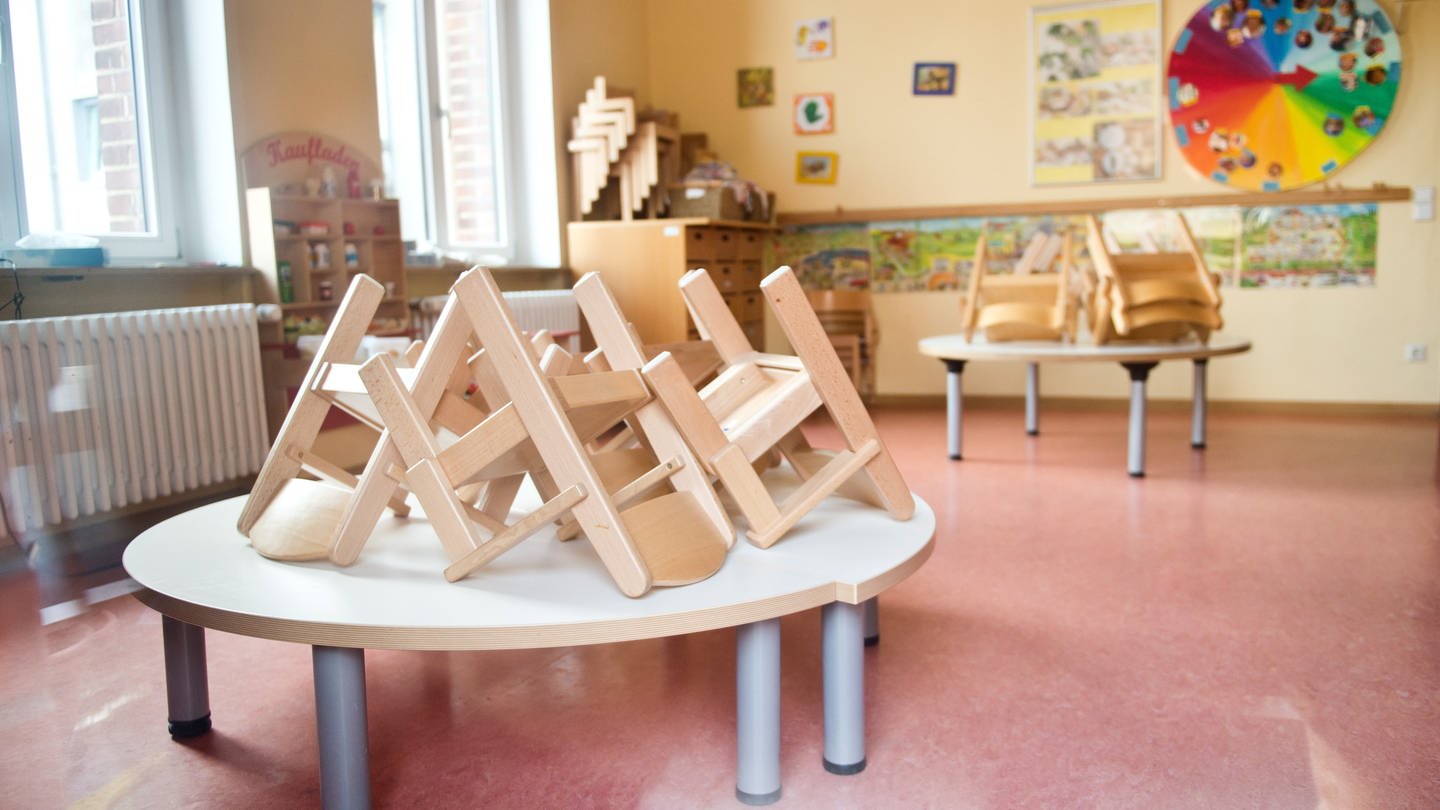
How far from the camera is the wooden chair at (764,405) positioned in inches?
70.2

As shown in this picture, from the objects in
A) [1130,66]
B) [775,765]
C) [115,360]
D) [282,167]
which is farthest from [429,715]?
[1130,66]

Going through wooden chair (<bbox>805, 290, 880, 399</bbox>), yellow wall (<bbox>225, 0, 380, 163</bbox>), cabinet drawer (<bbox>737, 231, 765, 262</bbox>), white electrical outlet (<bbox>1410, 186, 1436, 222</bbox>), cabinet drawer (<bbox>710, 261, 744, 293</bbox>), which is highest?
yellow wall (<bbox>225, 0, 380, 163</bbox>)

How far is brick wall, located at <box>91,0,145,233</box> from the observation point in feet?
12.5

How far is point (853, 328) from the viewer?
676 cm

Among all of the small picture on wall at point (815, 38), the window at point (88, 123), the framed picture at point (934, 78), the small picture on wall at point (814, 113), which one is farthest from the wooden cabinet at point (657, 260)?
the window at point (88, 123)

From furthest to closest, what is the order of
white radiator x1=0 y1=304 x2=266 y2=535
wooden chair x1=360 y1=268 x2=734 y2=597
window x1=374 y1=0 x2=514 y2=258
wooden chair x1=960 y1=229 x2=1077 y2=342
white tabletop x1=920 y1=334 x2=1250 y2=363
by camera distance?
window x1=374 y1=0 x2=514 y2=258
wooden chair x1=960 y1=229 x2=1077 y2=342
white tabletop x1=920 y1=334 x2=1250 y2=363
white radiator x1=0 y1=304 x2=266 y2=535
wooden chair x1=360 y1=268 x2=734 y2=597

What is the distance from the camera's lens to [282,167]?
4246 mm

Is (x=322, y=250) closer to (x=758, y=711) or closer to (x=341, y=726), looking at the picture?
(x=341, y=726)

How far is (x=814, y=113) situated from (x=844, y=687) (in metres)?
5.59

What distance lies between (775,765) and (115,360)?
271 centimetres

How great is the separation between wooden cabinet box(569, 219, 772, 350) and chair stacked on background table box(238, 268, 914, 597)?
3763 millimetres

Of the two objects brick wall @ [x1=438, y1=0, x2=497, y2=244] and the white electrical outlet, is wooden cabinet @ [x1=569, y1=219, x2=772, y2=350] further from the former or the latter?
the white electrical outlet

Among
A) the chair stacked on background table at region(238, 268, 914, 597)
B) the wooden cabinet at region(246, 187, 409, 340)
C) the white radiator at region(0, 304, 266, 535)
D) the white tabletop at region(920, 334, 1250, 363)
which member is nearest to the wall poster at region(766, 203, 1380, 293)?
the white tabletop at region(920, 334, 1250, 363)

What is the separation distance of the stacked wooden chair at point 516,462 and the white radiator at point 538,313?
301 cm
